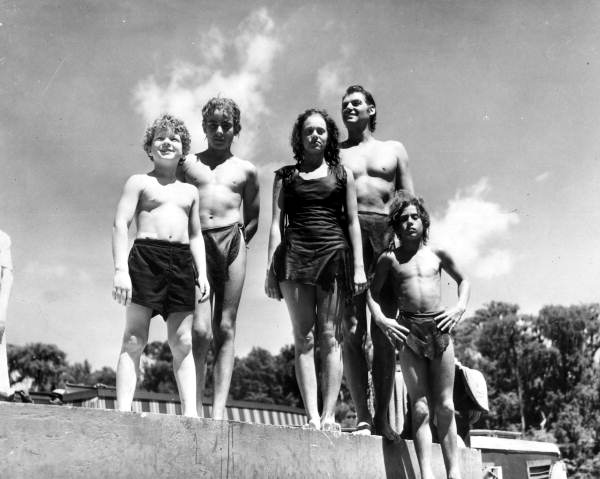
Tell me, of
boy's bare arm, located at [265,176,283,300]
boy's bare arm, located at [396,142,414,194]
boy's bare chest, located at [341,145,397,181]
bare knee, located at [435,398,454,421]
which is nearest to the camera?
bare knee, located at [435,398,454,421]

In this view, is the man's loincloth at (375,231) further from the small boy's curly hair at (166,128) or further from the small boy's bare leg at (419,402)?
the small boy's curly hair at (166,128)

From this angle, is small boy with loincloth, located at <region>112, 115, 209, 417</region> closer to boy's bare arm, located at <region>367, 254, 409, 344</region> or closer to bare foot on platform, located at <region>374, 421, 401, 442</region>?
boy's bare arm, located at <region>367, 254, 409, 344</region>

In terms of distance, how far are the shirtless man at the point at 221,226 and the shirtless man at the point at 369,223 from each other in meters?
1.02

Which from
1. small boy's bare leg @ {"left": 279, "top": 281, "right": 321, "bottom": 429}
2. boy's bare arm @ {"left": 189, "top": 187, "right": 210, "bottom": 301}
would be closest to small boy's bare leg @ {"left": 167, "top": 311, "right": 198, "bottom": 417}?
boy's bare arm @ {"left": 189, "top": 187, "right": 210, "bottom": 301}

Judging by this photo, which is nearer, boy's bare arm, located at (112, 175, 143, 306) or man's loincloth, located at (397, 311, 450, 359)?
boy's bare arm, located at (112, 175, 143, 306)

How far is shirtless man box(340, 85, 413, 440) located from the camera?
5.77 m

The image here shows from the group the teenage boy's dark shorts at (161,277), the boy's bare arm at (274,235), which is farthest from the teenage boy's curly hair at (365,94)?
the teenage boy's dark shorts at (161,277)

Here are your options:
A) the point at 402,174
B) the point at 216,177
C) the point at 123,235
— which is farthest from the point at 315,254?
the point at 123,235

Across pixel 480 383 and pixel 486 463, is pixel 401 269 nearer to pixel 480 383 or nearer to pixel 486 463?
pixel 480 383

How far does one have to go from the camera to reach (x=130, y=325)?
4.44m

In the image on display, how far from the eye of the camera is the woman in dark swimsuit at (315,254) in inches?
204

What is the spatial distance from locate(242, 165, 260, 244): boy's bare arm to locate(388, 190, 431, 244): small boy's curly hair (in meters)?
1.15

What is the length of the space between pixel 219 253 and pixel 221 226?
229 millimetres

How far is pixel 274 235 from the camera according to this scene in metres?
5.45
